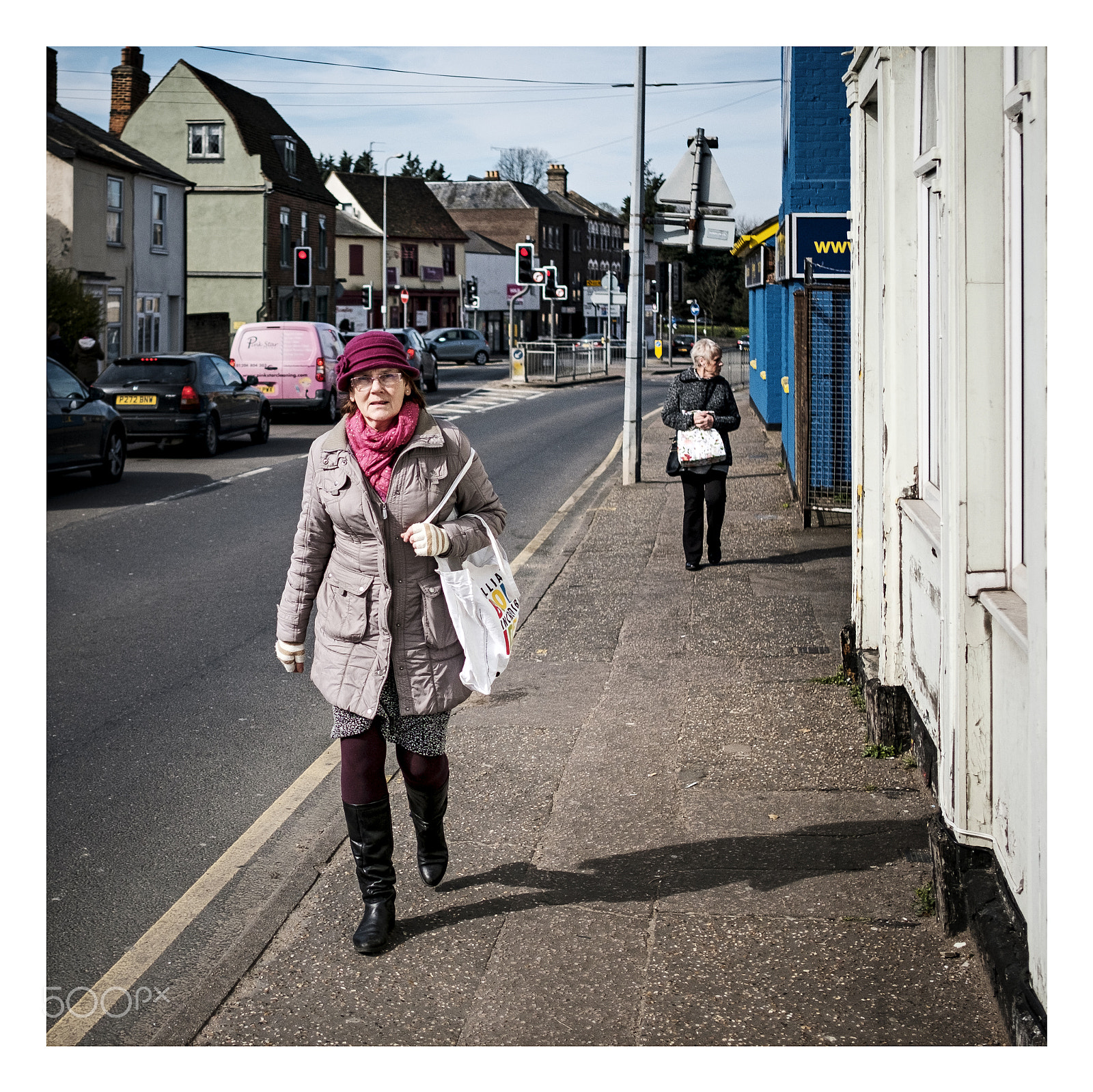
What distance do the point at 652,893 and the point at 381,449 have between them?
1671mm

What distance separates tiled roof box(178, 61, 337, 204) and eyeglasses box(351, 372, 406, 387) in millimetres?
48983

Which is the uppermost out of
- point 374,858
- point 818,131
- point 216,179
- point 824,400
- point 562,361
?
point 216,179

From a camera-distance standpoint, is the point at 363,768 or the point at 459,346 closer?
the point at 363,768

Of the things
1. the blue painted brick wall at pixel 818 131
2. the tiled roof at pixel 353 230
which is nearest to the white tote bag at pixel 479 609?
the blue painted brick wall at pixel 818 131

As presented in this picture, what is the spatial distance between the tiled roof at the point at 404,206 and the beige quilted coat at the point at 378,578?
78276 mm

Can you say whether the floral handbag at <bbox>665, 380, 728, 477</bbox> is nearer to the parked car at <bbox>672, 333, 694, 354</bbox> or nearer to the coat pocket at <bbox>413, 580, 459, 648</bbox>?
the coat pocket at <bbox>413, 580, 459, 648</bbox>

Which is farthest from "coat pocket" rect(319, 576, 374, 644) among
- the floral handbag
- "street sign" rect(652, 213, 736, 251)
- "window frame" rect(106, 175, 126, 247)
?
"window frame" rect(106, 175, 126, 247)

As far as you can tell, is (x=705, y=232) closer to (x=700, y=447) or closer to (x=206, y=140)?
(x=700, y=447)

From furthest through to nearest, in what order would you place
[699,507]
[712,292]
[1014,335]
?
[712,292] → [699,507] → [1014,335]

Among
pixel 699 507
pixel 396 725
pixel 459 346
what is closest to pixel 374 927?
pixel 396 725

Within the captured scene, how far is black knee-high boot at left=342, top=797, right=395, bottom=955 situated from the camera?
4.13m

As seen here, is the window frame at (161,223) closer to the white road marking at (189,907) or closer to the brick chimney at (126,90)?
the brick chimney at (126,90)

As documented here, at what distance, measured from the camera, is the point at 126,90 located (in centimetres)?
5016

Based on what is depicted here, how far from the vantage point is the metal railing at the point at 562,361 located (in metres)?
44.2
